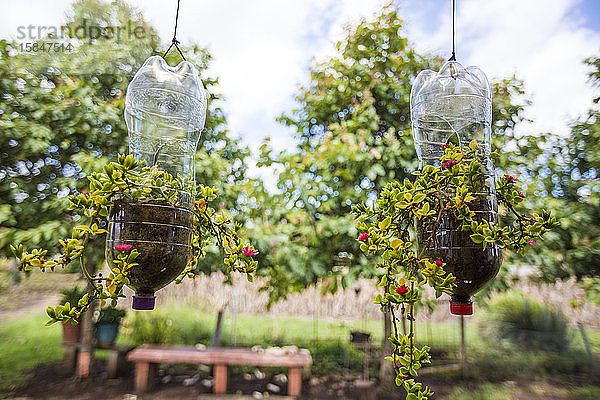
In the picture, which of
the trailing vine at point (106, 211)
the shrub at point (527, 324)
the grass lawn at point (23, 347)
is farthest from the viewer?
the shrub at point (527, 324)

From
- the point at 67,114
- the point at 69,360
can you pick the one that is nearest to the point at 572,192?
the point at 67,114

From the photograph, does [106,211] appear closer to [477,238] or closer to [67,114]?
[477,238]

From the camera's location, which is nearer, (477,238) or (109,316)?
(477,238)

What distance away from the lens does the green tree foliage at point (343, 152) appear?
7.44ft

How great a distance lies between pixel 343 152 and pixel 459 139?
1.14m

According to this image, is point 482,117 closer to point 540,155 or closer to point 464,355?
point 540,155

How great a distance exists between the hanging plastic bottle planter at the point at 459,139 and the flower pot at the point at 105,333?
10.8ft

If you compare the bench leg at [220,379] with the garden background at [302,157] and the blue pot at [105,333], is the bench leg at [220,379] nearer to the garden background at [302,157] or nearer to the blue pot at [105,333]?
the garden background at [302,157]

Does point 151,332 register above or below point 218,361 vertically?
above

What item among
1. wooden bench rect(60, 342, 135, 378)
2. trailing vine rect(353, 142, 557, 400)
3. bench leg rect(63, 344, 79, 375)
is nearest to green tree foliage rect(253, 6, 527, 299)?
trailing vine rect(353, 142, 557, 400)

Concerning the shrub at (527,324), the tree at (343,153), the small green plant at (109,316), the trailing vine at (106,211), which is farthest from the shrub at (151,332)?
A: the trailing vine at (106,211)

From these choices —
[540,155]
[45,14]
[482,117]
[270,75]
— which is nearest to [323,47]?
[270,75]

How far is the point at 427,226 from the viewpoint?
91 cm

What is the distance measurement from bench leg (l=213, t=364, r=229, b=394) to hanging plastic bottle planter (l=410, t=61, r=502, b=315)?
9.31 ft
